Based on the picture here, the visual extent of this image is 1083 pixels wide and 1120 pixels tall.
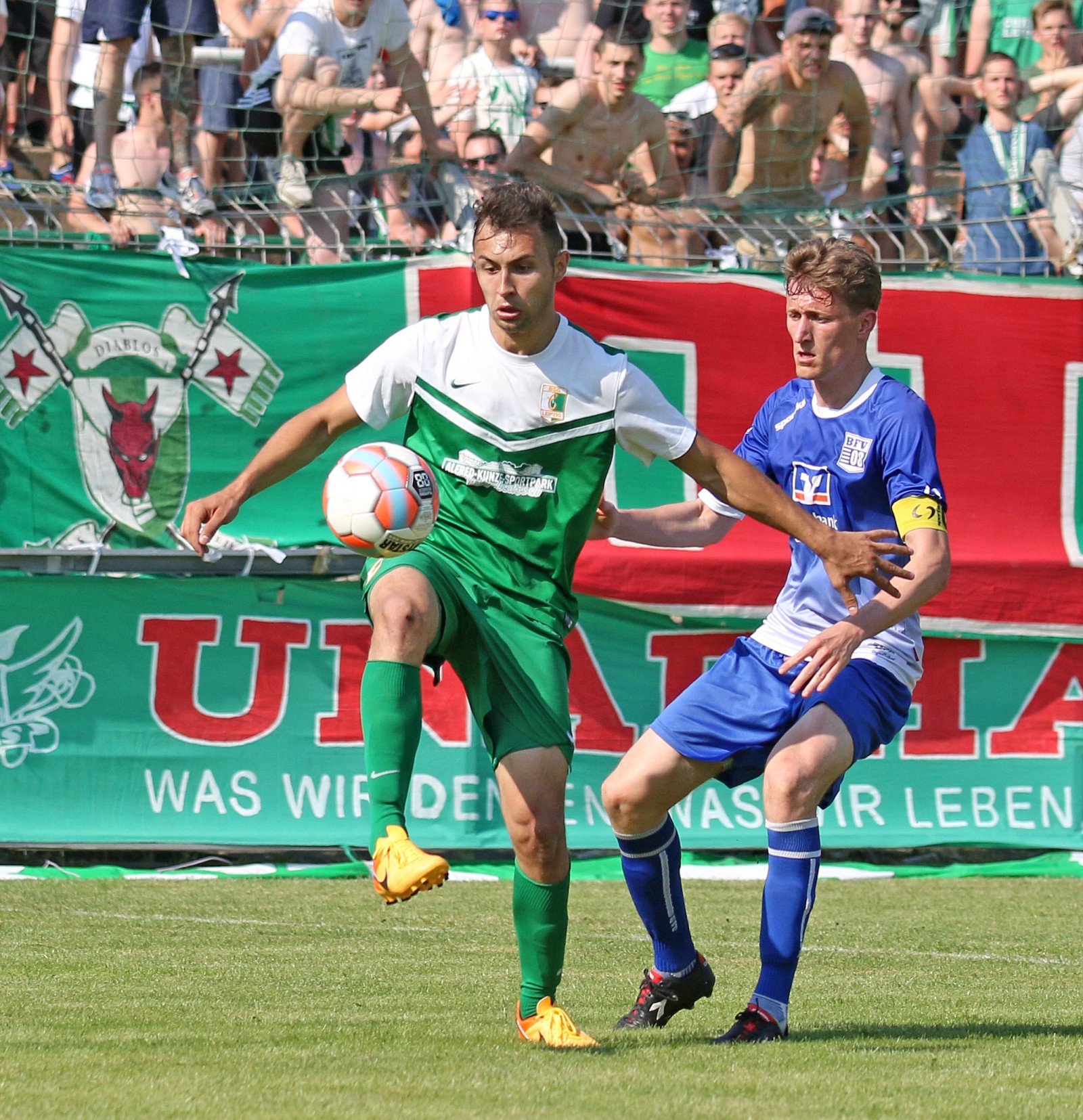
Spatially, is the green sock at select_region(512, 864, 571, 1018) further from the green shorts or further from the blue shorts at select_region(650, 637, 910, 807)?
the blue shorts at select_region(650, 637, 910, 807)

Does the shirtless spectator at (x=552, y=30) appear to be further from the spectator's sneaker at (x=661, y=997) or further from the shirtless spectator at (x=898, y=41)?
the spectator's sneaker at (x=661, y=997)

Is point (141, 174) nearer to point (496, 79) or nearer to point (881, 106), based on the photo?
point (496, 79)

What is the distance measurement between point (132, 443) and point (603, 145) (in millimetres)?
3526

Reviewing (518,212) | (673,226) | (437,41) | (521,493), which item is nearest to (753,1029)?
(521,493)

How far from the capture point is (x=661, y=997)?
5168 millimetres

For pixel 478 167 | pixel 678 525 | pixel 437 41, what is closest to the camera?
pixel 678 525

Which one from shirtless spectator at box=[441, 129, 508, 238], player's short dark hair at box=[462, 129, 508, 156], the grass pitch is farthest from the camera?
player's short dark hair at box=[462, 129, 508, 156]

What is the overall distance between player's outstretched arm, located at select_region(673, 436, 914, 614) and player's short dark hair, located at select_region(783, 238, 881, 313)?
2.02 feet

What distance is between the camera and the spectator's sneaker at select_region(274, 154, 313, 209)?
995 centimetres

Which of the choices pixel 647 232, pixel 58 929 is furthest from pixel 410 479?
pixel 647 232

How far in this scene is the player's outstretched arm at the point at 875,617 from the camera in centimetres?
478

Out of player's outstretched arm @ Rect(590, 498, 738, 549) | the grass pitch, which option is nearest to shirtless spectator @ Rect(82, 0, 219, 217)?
the grass pitch

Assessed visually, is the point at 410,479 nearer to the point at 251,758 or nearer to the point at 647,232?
the point at 251,758

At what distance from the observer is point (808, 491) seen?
538 centimetres
